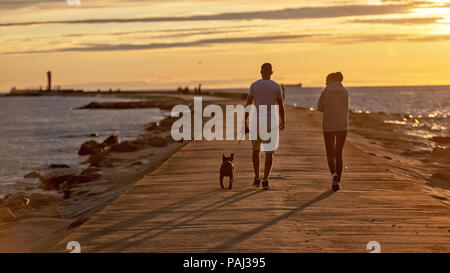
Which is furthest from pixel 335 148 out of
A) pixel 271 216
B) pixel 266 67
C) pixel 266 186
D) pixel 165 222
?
pixel 165 222

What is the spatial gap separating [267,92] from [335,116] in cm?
123

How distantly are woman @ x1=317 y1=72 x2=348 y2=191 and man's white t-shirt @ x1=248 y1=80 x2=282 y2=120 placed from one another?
81cm

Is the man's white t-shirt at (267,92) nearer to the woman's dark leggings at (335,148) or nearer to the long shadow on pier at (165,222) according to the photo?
the woman's dark leggings at (335,148)

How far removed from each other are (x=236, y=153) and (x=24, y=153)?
21.1 metres

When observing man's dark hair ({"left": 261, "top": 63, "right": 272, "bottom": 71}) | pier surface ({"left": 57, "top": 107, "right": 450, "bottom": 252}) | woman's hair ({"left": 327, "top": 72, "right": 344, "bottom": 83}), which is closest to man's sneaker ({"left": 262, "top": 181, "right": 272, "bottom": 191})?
pier surface ({"left": 57, "top": 107, "right": 450, "bottom": 252})

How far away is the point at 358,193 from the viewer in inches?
402

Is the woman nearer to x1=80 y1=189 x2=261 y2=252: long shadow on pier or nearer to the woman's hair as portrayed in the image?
the woman's hair

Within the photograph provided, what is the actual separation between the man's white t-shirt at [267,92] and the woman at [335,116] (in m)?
0.81

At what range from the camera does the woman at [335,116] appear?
10.4 m

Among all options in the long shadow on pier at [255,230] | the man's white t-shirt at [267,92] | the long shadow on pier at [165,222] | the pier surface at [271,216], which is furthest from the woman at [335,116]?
the long shadow on pier at [165,222]

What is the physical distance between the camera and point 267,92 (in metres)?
10.1

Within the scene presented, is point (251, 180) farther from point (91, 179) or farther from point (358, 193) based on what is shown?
point (91, 179)

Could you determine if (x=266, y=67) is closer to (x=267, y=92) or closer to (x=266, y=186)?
(x=267, y=92)
